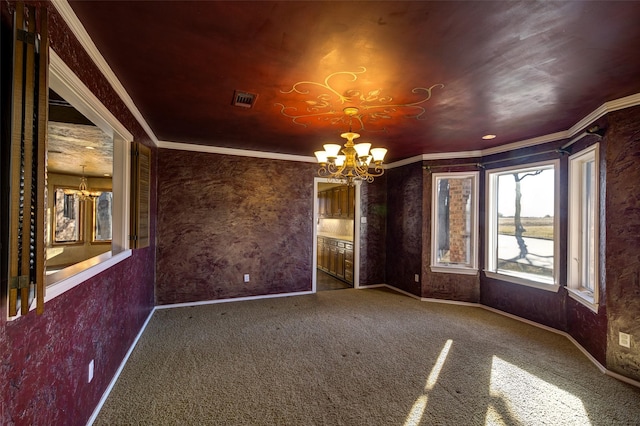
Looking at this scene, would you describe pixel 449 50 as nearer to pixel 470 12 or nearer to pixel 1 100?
pixel 470 12

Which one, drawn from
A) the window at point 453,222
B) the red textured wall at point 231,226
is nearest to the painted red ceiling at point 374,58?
the red textured wall at point 231,226

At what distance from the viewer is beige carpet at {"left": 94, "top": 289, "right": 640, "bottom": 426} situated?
85.0 inches

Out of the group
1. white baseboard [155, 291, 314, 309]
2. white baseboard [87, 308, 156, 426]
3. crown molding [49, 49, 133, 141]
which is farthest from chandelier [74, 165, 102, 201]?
crown molding [49, 49, 133, 141]

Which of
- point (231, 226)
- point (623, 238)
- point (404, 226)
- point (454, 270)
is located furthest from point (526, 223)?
point (231, 226)

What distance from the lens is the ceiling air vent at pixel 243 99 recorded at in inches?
102

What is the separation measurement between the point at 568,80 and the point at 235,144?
151 inches

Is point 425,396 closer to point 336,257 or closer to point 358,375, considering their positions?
point 358,375

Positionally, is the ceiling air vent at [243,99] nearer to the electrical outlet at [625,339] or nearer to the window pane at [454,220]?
the window pane at [454,220]

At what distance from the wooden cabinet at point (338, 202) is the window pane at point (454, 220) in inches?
65.3

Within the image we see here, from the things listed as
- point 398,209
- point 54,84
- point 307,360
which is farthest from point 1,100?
point 398,209

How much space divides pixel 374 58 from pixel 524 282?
3.77 meters

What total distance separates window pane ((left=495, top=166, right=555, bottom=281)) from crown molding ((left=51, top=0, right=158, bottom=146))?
15.8 ft

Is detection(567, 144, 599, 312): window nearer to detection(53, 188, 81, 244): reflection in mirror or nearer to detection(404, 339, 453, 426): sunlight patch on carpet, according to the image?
detection(404, 339, 453, 426): sunlight patch on carpet

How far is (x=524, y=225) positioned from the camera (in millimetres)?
4277
